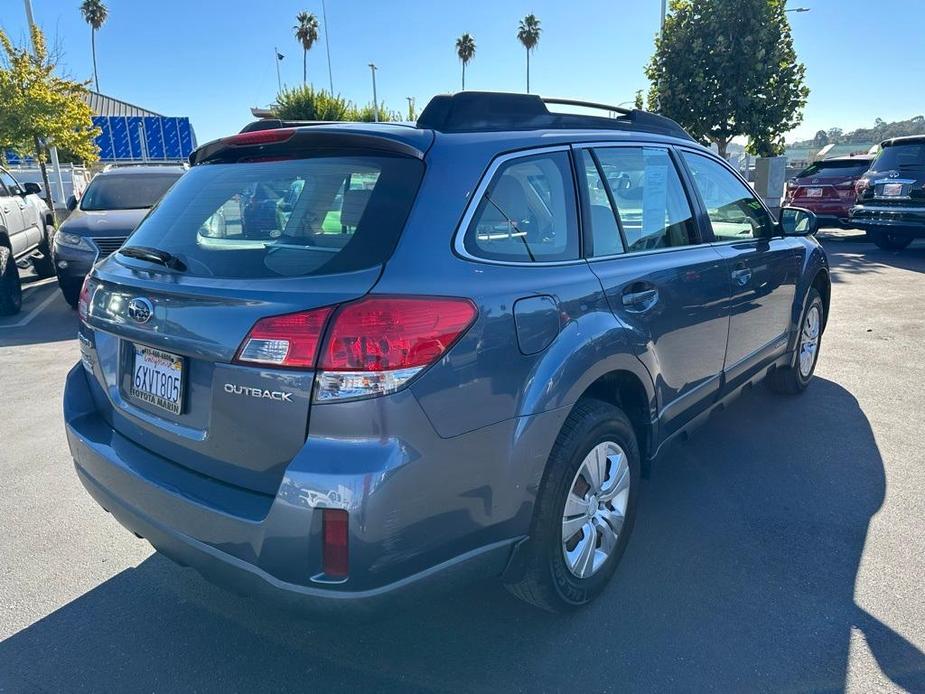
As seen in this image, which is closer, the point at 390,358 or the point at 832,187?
the point at 390,358

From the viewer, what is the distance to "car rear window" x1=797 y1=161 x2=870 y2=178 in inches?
558

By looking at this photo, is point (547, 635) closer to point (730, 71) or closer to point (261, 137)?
point (261, 137)

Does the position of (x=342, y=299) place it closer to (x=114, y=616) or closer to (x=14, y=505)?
(x=114, y=616)

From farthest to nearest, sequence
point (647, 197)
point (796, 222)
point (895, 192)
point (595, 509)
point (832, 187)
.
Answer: point (832, 187) → point (895, 192) → point (796, 222) → point (647, 197) → point (595, 509)

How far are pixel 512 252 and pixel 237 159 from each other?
3.85 feet

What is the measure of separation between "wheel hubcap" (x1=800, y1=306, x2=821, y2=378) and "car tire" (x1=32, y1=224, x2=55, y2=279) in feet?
33.5

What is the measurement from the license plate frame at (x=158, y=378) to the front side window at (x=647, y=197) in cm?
183

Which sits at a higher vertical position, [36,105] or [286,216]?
[36,105]

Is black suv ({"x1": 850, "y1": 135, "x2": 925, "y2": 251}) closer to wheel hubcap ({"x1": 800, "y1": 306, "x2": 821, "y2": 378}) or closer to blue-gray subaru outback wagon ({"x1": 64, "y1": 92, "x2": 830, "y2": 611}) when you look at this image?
wheel hubcap ({"x1": 800, "y1": 306, "x2": 821, "y2": 378})

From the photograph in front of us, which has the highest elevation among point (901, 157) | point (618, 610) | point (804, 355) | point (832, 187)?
point (901, 157)

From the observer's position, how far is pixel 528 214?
2.44 m

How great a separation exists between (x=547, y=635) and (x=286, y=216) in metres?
1.81

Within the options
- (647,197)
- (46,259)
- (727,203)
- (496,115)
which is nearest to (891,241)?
(727,203)

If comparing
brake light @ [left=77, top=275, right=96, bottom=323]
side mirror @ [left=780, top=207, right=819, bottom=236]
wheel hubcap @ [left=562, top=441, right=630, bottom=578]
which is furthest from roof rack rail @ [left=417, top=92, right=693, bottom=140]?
side mirror @ [left=780, top=207, right=819, bottom=236]
